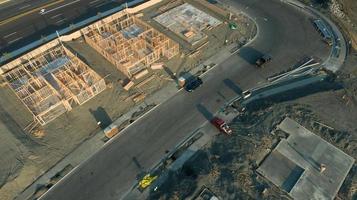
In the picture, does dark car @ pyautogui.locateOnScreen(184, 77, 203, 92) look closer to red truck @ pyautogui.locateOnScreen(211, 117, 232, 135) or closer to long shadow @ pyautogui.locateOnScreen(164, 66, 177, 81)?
long shadow @ pyautogui.locateOnScreen(164, 66, 177, 81)

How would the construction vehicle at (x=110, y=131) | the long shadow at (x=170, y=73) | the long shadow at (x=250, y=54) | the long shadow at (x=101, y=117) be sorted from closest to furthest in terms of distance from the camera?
the construction vehicle at (x=110, y=131), the long shadow at (x=101, y=117), the long shadow at (x=170, y=73), the long shadow at (x=250, y=54)

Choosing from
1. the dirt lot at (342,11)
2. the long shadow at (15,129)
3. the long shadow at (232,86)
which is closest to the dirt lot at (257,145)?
the long shadow at (232,86)

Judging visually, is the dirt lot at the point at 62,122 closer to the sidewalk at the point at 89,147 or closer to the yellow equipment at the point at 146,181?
the sidewalk at the point at 89,147

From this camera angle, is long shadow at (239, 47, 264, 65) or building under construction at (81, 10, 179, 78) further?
long shadow at (239, 47, 264, 65)

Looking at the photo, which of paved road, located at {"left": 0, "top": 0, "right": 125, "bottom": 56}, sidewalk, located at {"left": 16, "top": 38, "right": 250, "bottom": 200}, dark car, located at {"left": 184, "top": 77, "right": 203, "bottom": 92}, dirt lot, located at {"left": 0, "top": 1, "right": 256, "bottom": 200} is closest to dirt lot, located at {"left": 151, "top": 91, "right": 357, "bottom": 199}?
dark car, located at {"left": 184, "top": 77, "right": 203, "bottom": 92}

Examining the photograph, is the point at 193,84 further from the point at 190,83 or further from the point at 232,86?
the point at 232,86

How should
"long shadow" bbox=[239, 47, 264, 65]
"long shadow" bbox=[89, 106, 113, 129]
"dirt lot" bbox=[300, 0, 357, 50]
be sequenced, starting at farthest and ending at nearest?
"dirt lot" bbox=[300, 0, 357, 50] < "long shadow" bbox=[239, 47, 264, 65] < "long shadow" bbox=[89, 106, 113, 129]

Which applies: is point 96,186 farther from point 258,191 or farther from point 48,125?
point 258,191

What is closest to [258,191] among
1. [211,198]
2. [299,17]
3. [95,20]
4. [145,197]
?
[211,198]
